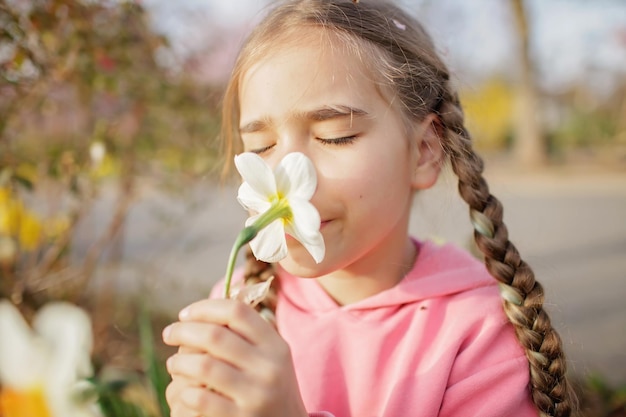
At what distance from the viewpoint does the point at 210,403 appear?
708 millimetres

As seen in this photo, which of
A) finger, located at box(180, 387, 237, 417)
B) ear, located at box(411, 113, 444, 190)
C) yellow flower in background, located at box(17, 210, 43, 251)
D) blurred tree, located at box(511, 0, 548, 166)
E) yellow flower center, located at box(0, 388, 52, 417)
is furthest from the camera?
blurred tree, located at box(511, 0, 548, 166)

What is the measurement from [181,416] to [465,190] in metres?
0.74

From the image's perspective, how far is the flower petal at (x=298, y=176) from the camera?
800 mm

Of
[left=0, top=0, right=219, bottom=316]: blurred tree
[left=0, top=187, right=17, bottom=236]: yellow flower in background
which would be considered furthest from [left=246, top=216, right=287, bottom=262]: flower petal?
[left=0, top=187, right=17, bottom=236]: yellow flower in background

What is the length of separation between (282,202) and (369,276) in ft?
1.72

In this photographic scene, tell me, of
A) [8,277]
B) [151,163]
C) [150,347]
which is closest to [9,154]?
[8,277]

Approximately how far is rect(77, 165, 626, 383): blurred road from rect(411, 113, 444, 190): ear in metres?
0.15

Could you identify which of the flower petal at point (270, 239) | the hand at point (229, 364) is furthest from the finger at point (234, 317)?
the flower petal at point (270, 239)

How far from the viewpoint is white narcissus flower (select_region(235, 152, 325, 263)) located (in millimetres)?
792

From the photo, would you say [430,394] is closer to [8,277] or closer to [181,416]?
[181,416]

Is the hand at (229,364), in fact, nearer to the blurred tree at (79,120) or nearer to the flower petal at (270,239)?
the flower petal at (270,239)

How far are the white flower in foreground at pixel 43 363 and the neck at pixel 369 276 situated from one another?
0.83 m

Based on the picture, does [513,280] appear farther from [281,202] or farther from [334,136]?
[281,202]

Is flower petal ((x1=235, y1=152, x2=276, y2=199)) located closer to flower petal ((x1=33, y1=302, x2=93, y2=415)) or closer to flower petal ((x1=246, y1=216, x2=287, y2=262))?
flower petal ((x1=246, y1=216, x2=287, y2=262))
